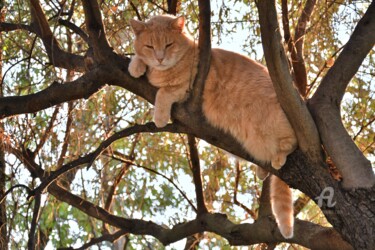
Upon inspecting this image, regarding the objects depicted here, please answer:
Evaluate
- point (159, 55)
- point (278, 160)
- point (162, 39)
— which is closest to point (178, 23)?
point (162, 39)

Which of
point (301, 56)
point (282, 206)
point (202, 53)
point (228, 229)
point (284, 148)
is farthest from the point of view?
point (301, 56)

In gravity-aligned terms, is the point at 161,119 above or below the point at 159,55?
below

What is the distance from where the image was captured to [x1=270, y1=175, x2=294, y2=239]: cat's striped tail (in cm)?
360

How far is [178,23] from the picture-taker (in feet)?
13.9

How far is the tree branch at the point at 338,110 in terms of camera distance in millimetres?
3203

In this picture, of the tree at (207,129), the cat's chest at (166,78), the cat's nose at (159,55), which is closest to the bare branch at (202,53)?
the tree at (207,129)

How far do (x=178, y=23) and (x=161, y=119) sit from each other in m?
0.78

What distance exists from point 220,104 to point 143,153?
2315 millimetres

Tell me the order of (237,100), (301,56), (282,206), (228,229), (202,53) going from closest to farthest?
1. (202,53)
2. (282,206)
3. (237,100)
4. (228,229)
5. (301,56)

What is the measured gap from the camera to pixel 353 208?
3.16 m

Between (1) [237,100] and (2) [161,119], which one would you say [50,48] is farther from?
(1) [237,100]

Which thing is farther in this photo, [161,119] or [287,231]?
[161,119]

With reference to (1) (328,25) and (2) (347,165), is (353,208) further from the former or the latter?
(1) (328,25)

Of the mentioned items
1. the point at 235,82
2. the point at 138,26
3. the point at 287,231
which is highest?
the point at 138,26
